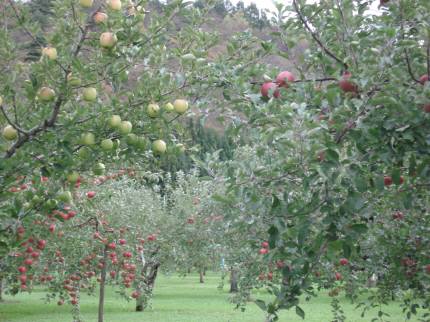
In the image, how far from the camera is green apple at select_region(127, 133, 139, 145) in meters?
A: 2.57

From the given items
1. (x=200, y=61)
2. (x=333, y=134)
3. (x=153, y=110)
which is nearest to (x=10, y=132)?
(x=153, y=110)

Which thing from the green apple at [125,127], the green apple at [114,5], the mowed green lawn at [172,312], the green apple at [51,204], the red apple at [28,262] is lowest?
the mowed green lawn at [172,312]

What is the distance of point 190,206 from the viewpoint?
18609 mm

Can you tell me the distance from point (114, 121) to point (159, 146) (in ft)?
1.01

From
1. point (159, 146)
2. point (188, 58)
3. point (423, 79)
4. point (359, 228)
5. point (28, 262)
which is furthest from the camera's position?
point (28, 262)

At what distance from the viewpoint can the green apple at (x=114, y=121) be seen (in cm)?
248

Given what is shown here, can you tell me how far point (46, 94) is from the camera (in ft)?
7.86

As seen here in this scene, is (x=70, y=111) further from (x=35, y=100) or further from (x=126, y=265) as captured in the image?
(x=126, y=265)

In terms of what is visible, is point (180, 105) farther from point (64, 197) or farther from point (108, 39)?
point (64, 197)

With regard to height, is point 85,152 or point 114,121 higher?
Result: point 114,121

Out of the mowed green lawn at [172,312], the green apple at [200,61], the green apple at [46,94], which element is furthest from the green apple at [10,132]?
the mowed green lawn at [172,312]

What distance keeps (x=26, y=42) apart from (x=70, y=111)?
36 centimetres

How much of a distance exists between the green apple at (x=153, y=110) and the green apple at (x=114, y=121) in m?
0.15

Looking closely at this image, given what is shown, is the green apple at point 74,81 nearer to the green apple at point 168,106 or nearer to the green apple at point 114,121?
the green apple at point 114,121
